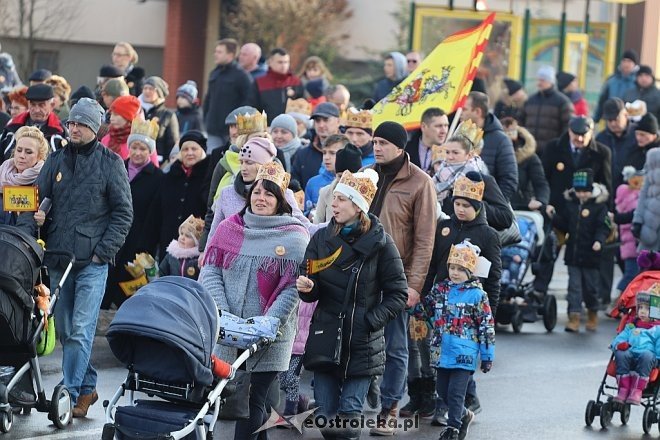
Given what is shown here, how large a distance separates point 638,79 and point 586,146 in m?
5.47

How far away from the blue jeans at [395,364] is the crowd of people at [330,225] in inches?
0.6

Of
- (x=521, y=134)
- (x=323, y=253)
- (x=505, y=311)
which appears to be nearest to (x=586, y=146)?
(x=521, y=134)

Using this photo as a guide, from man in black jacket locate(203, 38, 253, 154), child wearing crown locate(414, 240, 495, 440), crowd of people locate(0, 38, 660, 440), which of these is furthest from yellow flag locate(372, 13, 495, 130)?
child wearing crown locate(414, 240, 495, 440)

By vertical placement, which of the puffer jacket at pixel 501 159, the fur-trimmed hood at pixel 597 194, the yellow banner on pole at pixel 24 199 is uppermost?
the puffer jacket at pixel 501 159

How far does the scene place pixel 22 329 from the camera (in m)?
10.2

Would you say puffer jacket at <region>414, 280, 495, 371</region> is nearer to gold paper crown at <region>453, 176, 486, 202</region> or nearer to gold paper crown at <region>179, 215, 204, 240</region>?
gold paper crown at <region>453, 176, 486, 202</region>

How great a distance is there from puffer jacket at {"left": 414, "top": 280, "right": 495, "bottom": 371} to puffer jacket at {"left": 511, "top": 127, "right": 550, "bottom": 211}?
613 cm

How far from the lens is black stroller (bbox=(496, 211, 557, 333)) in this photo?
1587cm

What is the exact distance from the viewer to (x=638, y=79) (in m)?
22.6

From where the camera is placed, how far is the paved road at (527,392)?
1123 cm

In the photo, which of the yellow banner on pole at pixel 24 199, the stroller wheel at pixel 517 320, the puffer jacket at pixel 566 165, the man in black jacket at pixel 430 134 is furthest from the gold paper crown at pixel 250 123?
the puffer jacket at pixel 566 165

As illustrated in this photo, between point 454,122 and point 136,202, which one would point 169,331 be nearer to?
point 136,202

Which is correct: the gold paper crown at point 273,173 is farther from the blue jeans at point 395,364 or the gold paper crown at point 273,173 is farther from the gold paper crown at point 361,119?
the gold paper crown at point 361,119

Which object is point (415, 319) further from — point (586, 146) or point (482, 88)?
point (482, 88)
